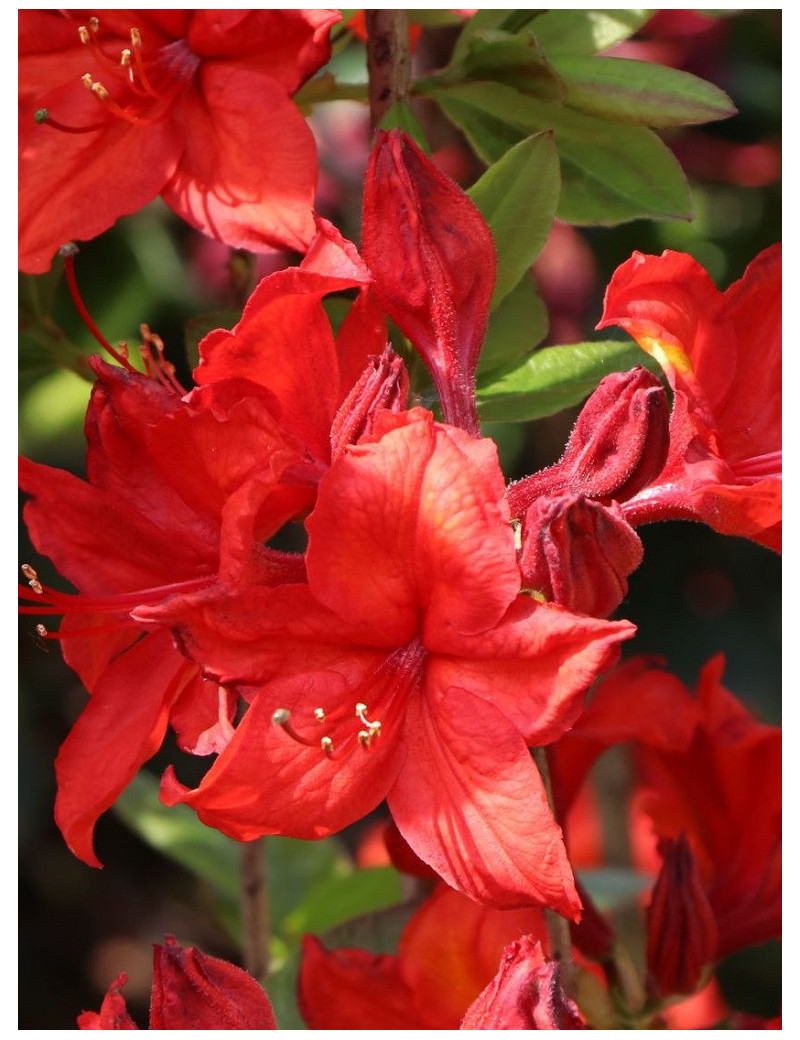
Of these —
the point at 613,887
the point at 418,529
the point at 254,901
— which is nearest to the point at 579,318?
the point at 613,887

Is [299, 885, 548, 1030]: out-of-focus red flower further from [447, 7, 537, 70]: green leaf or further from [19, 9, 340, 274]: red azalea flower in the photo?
[447, 7, 537, 70]: green leaf

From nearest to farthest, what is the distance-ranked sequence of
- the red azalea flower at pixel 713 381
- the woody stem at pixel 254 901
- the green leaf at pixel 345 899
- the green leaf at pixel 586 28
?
1. the red azalea flower at pixel 713 381
2. the green leaf at pixel 586 28
3. the woody stem at pixel 254 901
4. the green leaf at pixel 345 899

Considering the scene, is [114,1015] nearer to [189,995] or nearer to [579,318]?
[189,995]

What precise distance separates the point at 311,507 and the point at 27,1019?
1.46m

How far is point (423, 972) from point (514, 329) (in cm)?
47

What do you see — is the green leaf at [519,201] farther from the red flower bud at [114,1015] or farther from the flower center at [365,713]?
the red flower bud at [114,1015]

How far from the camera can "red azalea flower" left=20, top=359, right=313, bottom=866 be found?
3.08 feet

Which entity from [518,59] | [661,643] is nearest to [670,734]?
[518,59]

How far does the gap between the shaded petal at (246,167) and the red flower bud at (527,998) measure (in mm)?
499

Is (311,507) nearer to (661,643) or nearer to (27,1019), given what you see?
(661,643)

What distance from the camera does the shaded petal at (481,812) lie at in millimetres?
849

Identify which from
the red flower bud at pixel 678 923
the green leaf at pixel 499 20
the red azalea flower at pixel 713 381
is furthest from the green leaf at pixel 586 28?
the red flower bud at pixel 678 923

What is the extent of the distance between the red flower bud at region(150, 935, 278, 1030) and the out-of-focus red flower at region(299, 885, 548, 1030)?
0.57 feet

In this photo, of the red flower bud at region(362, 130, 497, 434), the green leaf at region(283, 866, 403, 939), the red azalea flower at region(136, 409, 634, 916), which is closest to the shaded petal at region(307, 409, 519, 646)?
the red azalea flower at region(136, 409, 634, 916)
